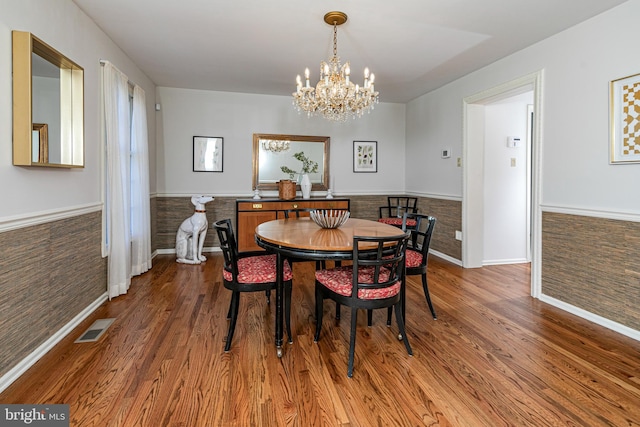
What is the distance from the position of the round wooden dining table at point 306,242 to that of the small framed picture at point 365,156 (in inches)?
122

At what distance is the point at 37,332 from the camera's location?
205cm

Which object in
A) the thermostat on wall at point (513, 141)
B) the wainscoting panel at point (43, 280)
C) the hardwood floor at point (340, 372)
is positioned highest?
the thermostat on wall at point (513, 141)

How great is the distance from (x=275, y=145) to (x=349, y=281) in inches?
144

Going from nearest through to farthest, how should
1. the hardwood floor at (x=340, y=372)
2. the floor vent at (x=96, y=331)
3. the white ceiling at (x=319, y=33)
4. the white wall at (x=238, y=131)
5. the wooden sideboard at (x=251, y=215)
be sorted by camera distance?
the hardwood floor at (x=340, y=372) < the floor vent at (x=96, y=331) < the white ceiling at (x=319, y=33) < the wooden sideboard at (x=251, y=215) < the white wall at (x=238, y=131)

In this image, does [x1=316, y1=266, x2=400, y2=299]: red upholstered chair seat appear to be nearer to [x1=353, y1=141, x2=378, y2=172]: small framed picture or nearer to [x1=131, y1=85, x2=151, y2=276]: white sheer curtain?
[x1=131, y1=85, x2=151, y2=276]: white sheer curtain

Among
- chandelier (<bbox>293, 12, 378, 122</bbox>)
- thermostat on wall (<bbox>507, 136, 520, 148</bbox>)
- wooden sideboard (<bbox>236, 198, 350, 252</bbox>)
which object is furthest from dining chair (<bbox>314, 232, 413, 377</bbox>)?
thermostat on wall (<bbox>507, 136, 520, 148</bbox>)

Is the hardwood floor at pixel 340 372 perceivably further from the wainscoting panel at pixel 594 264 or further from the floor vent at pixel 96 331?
the wainscoting panel at pixel 594 264

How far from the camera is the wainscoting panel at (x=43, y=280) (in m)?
1.80

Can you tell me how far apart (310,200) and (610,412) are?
151 inches

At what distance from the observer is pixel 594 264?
2.71 m

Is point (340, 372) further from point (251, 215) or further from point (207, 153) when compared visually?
point (207, 153)

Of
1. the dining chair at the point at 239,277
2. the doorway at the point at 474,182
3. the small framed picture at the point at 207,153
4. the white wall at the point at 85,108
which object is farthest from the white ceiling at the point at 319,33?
the dining chair at the point at 239,277

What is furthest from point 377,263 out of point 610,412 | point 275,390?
point 610,412

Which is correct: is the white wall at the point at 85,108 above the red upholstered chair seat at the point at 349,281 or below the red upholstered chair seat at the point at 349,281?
above
